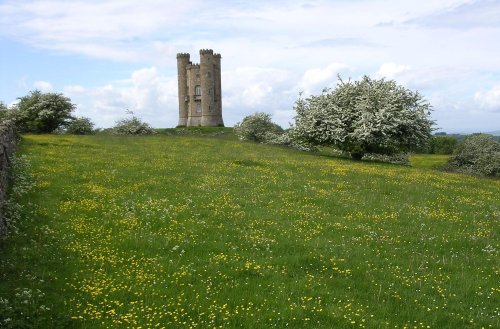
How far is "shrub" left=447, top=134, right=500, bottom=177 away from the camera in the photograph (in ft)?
152

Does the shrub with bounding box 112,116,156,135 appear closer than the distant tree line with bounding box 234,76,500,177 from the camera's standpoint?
No

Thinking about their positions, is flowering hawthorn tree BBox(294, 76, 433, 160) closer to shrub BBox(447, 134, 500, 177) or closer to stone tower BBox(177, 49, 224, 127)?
shrub BBox(447, 134, 500, 177)

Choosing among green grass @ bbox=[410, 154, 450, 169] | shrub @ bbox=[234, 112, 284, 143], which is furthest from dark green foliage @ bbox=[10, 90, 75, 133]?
green grass @ bbox=[410, 154, 450, 169]

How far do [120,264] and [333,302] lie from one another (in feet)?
15.7

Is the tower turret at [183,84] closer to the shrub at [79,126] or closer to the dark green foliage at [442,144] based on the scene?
the shrub at [79,126]

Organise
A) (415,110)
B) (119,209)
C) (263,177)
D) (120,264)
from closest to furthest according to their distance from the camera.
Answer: (120,264) → (119,209) → (263,177) → (415,110)

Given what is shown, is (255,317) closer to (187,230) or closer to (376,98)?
(187,230)

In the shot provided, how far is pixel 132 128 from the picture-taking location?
211 feet

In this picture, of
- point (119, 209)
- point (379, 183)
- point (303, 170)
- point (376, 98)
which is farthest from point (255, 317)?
point (376, 98)

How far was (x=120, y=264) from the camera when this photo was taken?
411 inches

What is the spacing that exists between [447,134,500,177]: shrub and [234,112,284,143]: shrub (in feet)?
69.7

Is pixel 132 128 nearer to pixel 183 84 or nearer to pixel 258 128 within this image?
pixel 258 128

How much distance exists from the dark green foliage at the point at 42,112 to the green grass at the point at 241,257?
135 feet

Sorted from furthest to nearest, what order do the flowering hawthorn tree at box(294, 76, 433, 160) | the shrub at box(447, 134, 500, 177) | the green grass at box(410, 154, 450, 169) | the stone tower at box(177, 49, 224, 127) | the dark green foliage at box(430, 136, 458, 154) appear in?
the dark green foliage at box(430, 136, 458, 154) → the stone tower at box(177, 49, 224, 127) → the green grass at box(410, 154, 450, 169) → the shrub at box(447, 134, 500, 177) → the flowering hawthorn tree at box(294, 76, 433, 160)
